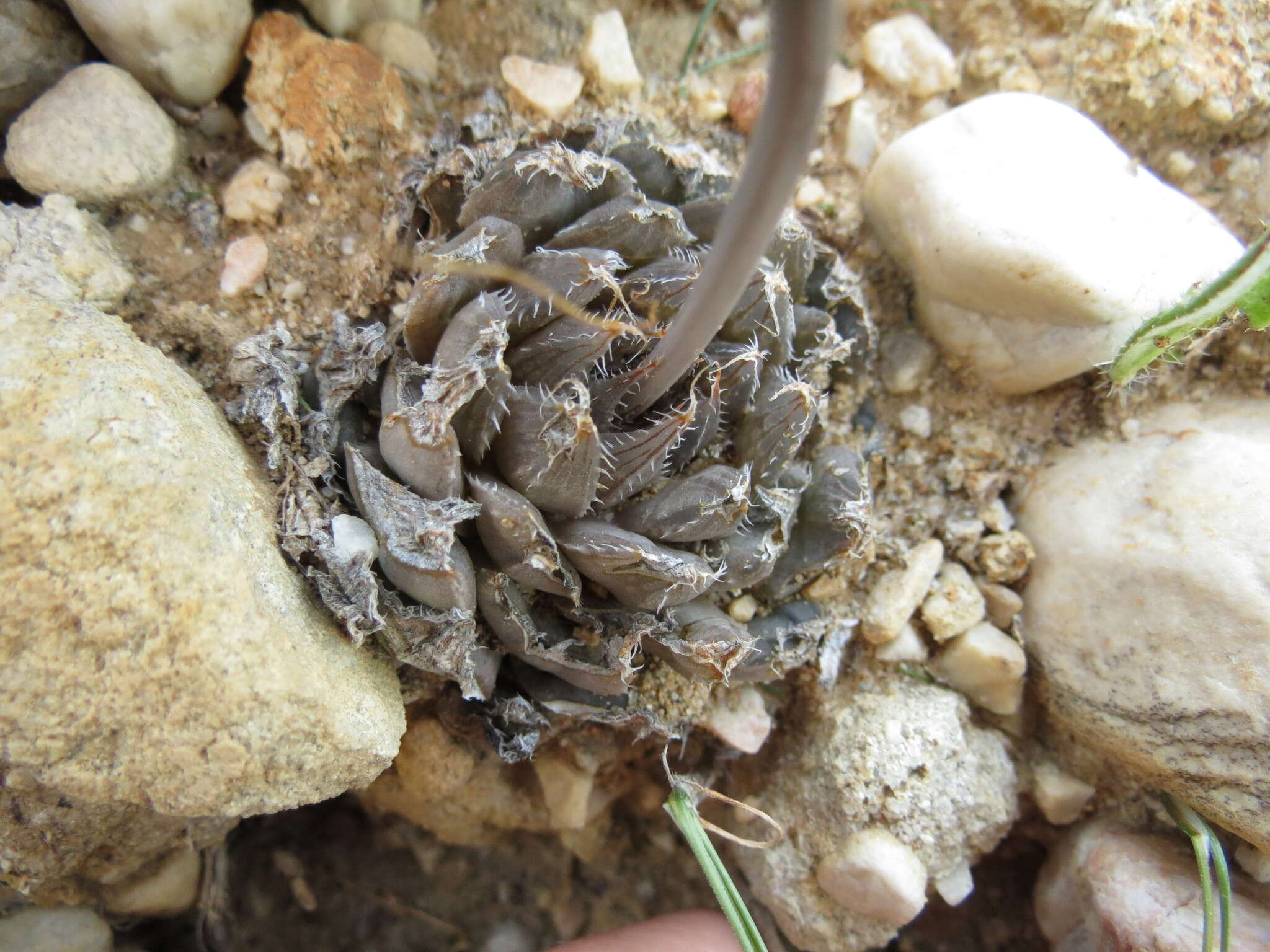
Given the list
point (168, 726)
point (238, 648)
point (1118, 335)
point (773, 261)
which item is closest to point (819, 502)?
point (773, 261)

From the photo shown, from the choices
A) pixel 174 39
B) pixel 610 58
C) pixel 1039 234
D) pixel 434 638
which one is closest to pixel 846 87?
pixel 610 58

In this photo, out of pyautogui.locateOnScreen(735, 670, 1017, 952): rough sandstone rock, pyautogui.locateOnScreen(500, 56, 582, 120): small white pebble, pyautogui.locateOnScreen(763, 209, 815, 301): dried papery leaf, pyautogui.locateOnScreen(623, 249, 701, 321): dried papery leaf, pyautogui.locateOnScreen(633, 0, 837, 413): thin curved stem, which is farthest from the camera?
pyautogui.locateOnScreen(500, 56, 582, 120): small white pebble

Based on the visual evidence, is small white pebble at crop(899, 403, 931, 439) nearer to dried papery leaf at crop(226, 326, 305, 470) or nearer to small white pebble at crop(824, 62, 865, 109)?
small white pebble at crop(824, 62, 865, 109)

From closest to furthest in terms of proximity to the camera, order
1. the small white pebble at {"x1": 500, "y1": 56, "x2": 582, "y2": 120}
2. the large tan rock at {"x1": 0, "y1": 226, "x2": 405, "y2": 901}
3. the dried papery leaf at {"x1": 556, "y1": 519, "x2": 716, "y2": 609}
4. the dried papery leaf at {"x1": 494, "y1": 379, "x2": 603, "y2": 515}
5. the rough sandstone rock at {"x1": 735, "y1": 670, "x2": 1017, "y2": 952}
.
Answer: the large tan rock at {"x1": 0, "y1": 226, "x2": 405, "y2": 901}, the dried papery leaf at {"x1": 494, "y1": 379, "x2": 603, "y2": 515}, the dried papery leaf at {"x1": 556, "y1": 519, "x2": 716, "y2": 609}, the rough sandstone rock at {"x1": 735, "y1": 670, "x2": 1017, "y2": 952}, the small white pebble at {"x1": 500, "y1": 56, "x2": 582, "y2": 120}

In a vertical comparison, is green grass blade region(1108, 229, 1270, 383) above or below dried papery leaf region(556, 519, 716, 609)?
above

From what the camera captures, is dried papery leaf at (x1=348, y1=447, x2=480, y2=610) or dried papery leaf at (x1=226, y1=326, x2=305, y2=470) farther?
dried papery leaf at (x1=226, y1=326, x2=305, y2=470)

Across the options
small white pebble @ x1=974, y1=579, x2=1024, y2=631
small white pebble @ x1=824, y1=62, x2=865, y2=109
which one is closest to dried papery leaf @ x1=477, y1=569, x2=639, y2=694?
small white pebble @ x1=974, y1=579, x2=1024, y2=631

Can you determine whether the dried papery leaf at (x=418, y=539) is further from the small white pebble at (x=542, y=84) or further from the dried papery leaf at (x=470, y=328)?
the small white pebble at (x=542, y=84)

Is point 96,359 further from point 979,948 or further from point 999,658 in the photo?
point 979,948
